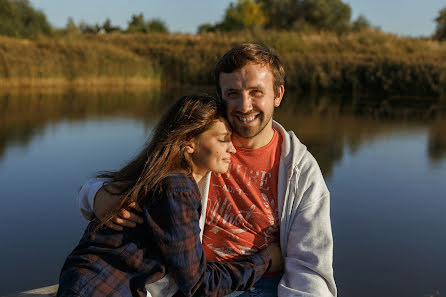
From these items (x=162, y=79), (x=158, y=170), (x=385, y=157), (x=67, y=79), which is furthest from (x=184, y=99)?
(x=162, y=79)

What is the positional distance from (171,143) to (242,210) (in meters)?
0.41

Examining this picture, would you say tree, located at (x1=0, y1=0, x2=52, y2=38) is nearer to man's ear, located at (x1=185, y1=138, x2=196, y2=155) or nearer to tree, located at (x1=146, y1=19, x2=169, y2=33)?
tree, located at (x1=146, y1=19, x2=169, y2=33)

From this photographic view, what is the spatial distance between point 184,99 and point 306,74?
595 inches

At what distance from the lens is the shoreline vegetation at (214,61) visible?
1441 cm

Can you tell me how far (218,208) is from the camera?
198 centimetres

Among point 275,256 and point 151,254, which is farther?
point 275,256

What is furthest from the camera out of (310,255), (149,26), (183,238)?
(149,26)

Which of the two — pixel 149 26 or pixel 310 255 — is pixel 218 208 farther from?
pixel 149 26

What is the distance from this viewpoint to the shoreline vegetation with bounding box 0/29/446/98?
1441 centimetres

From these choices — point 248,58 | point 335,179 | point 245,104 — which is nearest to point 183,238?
point 245,104

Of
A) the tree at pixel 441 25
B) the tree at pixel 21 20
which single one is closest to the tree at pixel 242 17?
the tree at pixel 441 25

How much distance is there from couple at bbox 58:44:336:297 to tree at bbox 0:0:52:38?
20.8 m

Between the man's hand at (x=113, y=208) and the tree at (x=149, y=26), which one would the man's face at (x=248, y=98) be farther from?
the tree at (x=149, y=26)

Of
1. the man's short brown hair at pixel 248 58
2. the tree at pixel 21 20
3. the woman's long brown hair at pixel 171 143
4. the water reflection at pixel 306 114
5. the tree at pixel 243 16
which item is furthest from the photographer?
the tree at pixel 243 16
